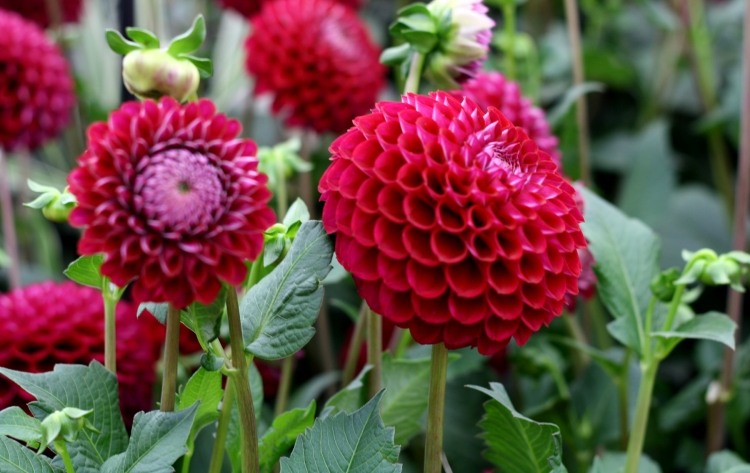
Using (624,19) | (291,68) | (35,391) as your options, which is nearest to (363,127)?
(35,391)

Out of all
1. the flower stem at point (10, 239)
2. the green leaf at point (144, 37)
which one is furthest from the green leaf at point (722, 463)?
the flower stem at point (10, 239)

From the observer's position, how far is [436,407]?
1.44ft

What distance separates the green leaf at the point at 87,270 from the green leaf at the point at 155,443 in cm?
8

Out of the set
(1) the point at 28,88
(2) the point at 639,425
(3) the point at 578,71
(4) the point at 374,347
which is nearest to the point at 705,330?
(2) the point at 639,425

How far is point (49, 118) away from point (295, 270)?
0.49m

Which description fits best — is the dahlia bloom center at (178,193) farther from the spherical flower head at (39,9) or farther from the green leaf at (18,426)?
the spherical flower head at (39,9)

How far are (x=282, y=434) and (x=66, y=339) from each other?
177 millimetres

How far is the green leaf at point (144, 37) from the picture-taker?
0.44m

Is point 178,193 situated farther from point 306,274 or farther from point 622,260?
point 622,260

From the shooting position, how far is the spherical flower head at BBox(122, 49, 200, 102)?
429 millimetres

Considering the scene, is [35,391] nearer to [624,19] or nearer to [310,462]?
[310,462]

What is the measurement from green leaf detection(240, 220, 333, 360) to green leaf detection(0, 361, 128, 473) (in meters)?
0.08

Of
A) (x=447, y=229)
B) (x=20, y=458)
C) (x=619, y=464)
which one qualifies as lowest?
(x=619, y=464)

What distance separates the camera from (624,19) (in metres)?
1.51
